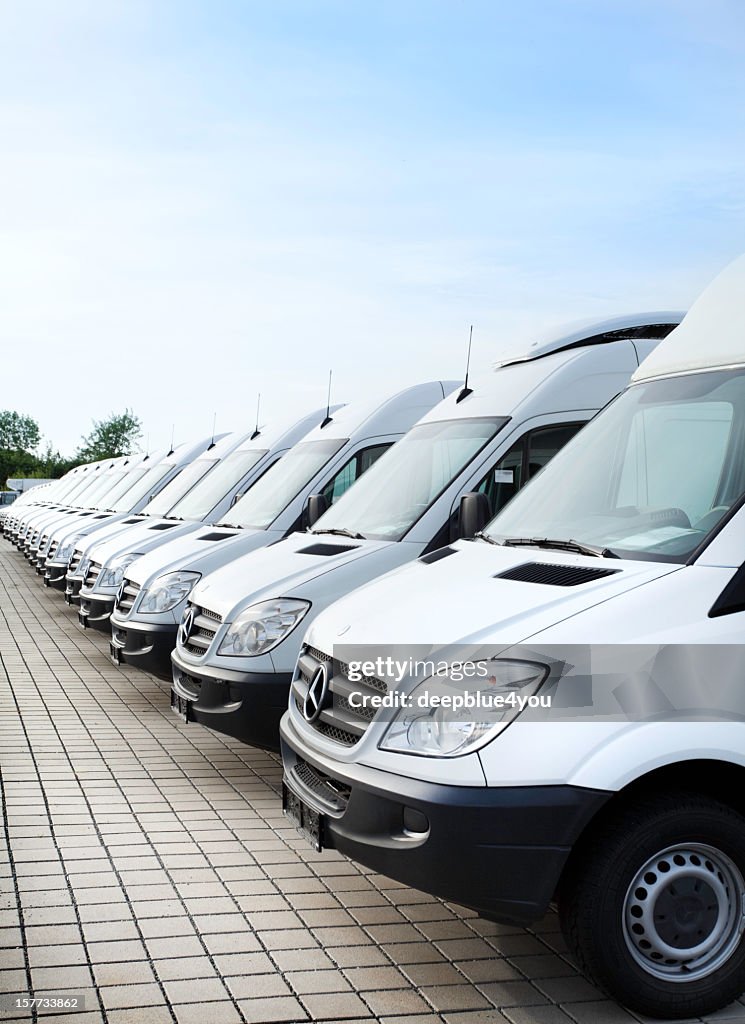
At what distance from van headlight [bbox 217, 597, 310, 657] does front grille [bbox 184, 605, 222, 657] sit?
320 mm

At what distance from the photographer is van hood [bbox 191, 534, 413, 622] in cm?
653

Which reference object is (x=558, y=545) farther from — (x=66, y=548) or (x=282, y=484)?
(x=66, y=548)

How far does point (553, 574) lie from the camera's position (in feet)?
13.8

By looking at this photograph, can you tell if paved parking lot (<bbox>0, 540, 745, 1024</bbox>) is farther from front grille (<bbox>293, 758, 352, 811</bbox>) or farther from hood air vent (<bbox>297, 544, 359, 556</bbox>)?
hood air vent (<bbox>297, 544, 359, 556</bbox>)

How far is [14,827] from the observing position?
5738 millimetres

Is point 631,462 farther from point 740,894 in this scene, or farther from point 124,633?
point 124,633

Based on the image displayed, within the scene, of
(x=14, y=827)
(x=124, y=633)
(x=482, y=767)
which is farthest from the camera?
(x=124, y=633)

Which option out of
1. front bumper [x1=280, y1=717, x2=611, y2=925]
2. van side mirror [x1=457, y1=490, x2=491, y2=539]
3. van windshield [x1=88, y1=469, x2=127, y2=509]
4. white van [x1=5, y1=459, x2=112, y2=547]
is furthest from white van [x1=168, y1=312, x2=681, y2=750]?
white van [x1=5, y1=459, x2=112, y2=547]

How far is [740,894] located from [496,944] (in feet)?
3.47

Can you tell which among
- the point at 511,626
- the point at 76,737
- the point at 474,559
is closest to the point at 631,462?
the point at 474,559

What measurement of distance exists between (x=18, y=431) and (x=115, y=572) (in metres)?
138

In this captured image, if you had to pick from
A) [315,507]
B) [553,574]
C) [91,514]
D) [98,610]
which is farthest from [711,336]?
[91,514]

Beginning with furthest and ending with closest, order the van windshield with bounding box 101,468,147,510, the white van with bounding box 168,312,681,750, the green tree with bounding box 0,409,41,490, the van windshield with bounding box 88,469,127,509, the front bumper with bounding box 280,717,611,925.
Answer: the green tree with bounding box 0,409,41,490 < the van windshield with bounding box 88,469,127,509 < the van windshield with bounding box 101,468,147,510 < the white van with bounding box 168,312,681,750 < the front bumper with bounding box 280,717,611,925

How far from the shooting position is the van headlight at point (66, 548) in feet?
51.4
